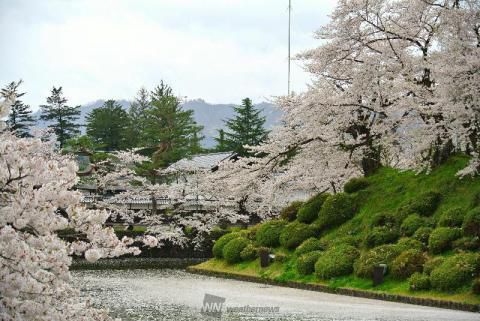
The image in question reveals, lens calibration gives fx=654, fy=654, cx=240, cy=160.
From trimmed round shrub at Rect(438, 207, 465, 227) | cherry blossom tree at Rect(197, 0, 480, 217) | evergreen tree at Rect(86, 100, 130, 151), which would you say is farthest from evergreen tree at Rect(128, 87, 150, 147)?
trimmed round shrub at Rect(438, 207, 465, 227)

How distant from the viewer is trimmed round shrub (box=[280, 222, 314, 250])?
2383 centimetres

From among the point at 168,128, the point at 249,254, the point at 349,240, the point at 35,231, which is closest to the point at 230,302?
the point at 349,240

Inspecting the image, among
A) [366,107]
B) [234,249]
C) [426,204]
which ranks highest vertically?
[366,107]

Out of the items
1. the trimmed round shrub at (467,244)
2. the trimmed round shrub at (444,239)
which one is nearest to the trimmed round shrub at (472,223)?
the trimmed round shrub at (467,244)

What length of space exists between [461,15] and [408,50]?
24.5 feet

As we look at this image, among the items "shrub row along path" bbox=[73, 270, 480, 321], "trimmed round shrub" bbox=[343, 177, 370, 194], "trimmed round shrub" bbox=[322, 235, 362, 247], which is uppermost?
"trimmed round shrub" bbox=[343, 177, 370, 194]

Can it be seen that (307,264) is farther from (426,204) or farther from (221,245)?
(221,245)

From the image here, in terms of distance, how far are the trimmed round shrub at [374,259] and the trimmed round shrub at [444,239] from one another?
1134 mm

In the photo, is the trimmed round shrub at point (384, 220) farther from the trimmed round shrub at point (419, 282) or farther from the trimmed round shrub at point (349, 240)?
the trimmed round shrub at point (419, 282)

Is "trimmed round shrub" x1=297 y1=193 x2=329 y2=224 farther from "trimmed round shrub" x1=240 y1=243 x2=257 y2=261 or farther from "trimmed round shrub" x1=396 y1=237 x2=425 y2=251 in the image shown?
"trimmed round shrub" x1=396 y1=237 x2=425 y2=251

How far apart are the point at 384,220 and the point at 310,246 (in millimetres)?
2750

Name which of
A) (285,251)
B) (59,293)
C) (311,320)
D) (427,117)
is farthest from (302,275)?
(59,293)

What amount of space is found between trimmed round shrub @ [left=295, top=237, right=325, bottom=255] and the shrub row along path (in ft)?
7.04

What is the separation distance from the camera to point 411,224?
19984 millimetres
